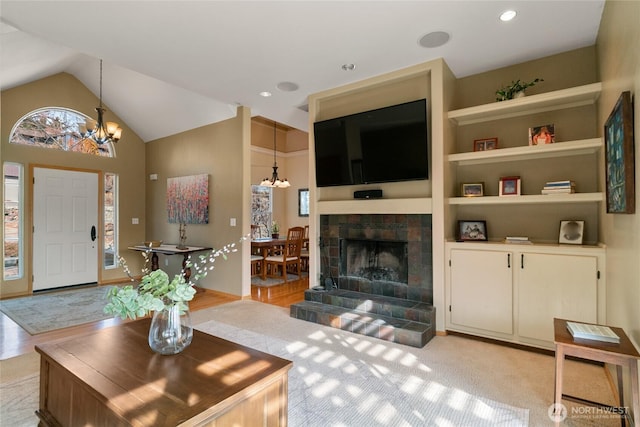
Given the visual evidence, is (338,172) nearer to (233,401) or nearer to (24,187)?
(233,401)

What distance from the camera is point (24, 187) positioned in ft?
16.7

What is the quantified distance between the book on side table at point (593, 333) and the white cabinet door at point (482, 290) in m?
1.15

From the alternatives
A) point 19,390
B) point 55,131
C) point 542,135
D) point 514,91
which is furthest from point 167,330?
point 55,131

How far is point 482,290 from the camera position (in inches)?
125

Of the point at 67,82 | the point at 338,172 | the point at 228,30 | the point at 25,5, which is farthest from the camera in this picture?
the point at 67,82

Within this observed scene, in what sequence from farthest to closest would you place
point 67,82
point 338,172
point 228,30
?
A: point 67,82 < point 338,172 < point 228,30

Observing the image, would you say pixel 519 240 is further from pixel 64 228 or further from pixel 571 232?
pixel 64 228

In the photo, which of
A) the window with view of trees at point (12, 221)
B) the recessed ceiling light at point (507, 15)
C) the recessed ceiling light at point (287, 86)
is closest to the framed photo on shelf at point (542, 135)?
the recessed ceiling light at point (507, 15)

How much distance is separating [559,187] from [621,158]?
3.87 ft

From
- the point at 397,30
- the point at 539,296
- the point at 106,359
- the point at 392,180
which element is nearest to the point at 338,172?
the point at 392,180

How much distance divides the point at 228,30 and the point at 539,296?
3.59 meters

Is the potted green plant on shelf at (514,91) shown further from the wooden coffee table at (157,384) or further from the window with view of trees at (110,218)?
the window with view of trees at (110,218)

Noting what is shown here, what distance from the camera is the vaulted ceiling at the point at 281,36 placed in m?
2.51

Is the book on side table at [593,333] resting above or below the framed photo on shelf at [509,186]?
below
